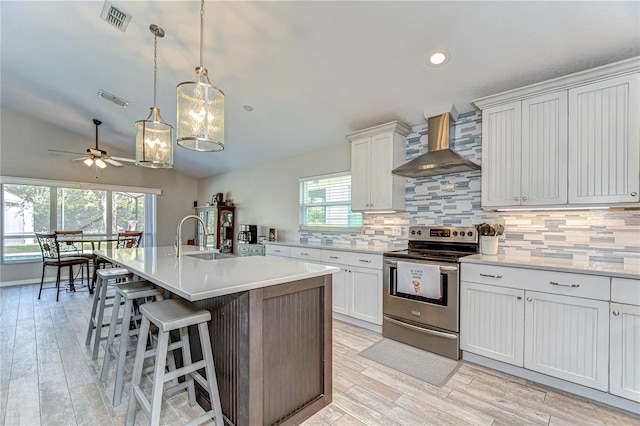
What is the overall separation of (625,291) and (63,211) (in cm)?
815

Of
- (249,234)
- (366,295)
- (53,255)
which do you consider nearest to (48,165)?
(53,255)

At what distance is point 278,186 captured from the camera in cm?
523

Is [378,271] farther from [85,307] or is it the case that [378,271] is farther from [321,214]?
[85,307]

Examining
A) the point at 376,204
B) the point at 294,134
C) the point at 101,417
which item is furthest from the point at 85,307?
the point at 376,204

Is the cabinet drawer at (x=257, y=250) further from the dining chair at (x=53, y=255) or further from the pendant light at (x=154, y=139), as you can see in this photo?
the dining chair at (x=53, y=255)

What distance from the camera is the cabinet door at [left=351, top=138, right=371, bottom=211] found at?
11.6 ft

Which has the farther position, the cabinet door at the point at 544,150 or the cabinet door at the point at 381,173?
the cabinet door at the point at 381,173

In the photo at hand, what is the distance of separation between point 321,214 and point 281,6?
9.43 ft

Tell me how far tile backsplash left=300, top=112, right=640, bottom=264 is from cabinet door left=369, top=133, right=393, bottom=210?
1.03 ft

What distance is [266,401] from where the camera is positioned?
1.60m

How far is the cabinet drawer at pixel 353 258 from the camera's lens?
312 cm

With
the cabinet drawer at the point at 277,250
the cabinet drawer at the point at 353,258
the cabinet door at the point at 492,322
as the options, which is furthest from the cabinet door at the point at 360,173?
A: the cabinet door at the point at 492,322

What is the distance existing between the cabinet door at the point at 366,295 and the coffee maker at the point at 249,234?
2.68m

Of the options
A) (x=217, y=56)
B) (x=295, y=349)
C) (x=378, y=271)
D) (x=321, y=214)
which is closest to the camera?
(x=295, y=349)
